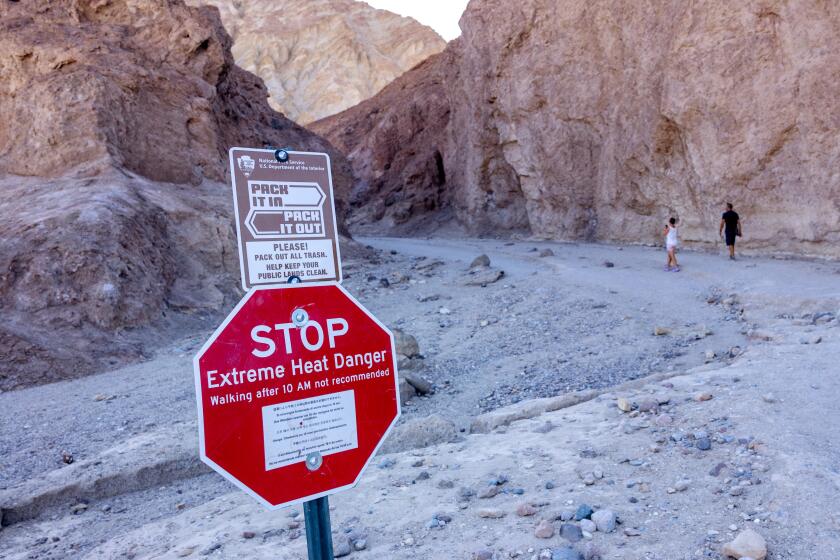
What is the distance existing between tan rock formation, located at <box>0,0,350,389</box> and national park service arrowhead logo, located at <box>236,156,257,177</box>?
924cm

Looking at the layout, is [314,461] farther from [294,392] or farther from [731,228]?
[731,228]

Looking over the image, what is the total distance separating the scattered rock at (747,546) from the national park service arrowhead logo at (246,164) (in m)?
2.52

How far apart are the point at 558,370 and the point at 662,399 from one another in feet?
9.35

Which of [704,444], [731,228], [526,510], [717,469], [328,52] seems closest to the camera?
[526,510]

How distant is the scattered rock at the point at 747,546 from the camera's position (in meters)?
2.83

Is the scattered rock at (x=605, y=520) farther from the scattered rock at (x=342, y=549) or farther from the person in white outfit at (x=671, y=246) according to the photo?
the person in white outfit at (x=671, y=246)

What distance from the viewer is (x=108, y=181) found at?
13539mm

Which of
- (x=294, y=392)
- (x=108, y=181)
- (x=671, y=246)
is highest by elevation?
(x=108, y=181)

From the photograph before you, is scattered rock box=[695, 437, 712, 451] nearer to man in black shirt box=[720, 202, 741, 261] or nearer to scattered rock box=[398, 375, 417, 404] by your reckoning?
scattered rock box=[398, 375, 417, 404]

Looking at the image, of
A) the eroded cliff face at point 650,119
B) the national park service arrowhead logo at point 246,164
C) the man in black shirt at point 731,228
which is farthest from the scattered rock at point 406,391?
the eroded cliff face at point 650,119

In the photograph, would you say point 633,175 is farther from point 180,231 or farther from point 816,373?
point 816,373

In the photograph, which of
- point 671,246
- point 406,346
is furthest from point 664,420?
point 671,246

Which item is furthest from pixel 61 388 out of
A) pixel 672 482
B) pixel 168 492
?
pixel 672 482

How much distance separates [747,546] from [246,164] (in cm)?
256
